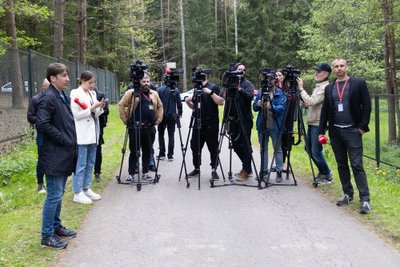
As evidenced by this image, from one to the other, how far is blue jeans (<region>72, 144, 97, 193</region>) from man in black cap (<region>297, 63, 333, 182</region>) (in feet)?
11.5

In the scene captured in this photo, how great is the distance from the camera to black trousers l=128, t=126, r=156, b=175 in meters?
7.59

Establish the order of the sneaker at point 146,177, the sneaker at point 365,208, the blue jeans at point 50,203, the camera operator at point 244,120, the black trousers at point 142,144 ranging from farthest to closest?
the sneaker at point 146,177 → the black trousers at point 142,144 → the camera operator at point 244,120 → the sneaker at point 365,208 → the blue jeans at point 50,203

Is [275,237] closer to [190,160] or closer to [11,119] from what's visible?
[190,160]

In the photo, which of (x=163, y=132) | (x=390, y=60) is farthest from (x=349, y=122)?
(x=390, y=60)

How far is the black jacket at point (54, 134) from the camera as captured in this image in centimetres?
446

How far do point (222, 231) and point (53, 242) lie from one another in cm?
187

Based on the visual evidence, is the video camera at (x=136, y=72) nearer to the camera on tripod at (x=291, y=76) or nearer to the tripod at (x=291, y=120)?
the camera on tripod at (x=291, y=76)

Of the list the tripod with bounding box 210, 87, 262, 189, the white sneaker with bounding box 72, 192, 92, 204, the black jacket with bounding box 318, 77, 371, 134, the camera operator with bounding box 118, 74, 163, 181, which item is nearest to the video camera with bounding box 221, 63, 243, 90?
the tripod with bounding box 210, 87, 262, 189

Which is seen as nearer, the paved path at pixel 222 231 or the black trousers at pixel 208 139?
the paved path at pixel 222 231

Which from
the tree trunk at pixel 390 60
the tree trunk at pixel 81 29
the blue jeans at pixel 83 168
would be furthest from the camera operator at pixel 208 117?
the tree trunk at pixel 81 29

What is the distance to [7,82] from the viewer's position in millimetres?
9508

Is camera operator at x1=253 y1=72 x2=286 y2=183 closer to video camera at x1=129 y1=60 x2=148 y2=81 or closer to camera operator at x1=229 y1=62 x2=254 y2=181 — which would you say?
camera operator at x1=229 y1=62 x2=254 y2=181

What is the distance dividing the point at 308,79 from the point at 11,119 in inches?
839

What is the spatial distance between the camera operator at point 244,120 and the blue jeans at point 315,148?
1.01 meters
